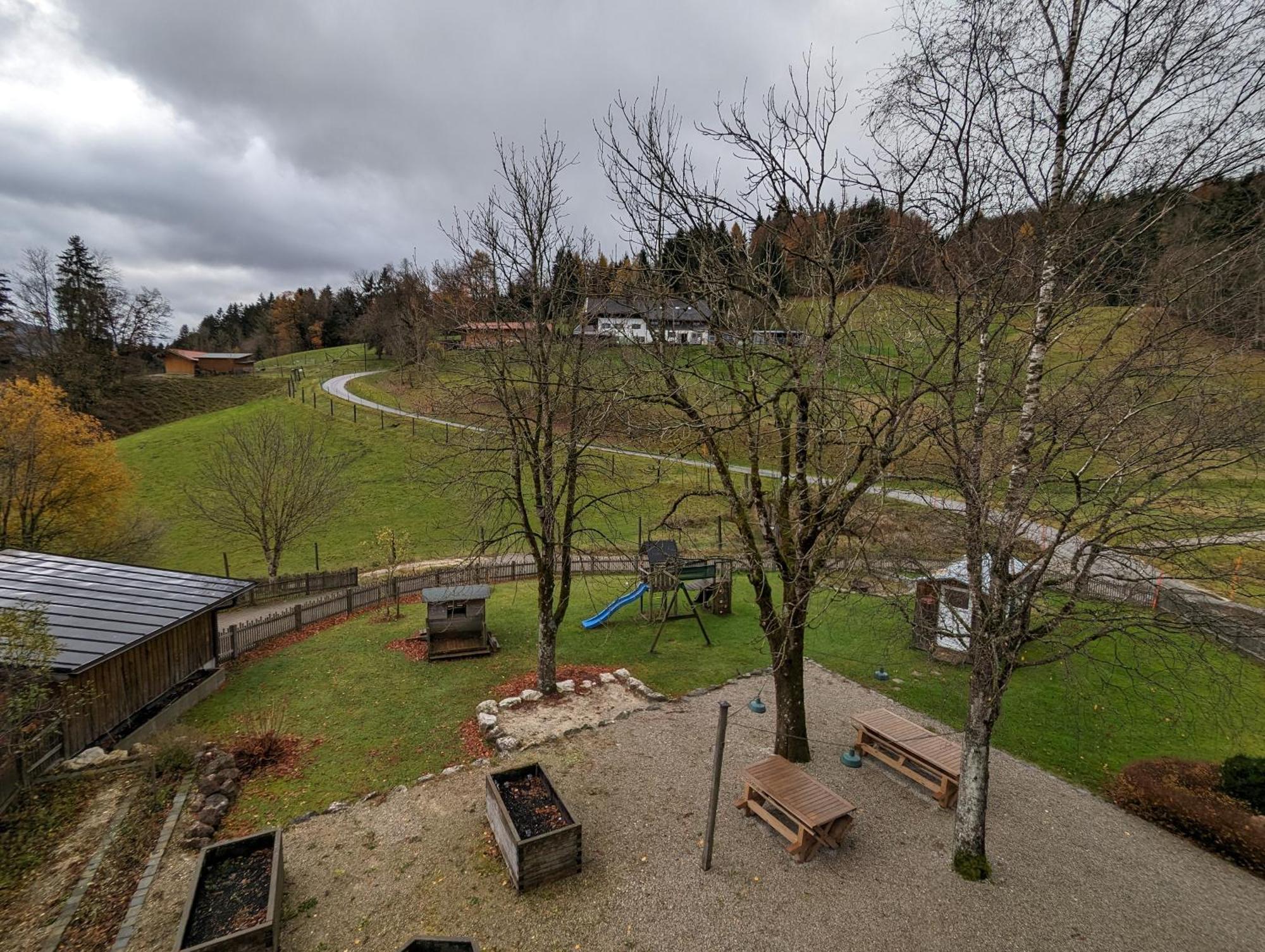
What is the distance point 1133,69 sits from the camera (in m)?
5.18

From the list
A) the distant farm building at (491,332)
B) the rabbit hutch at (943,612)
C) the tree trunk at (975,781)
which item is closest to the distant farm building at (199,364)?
the distant farm building at (491,332)

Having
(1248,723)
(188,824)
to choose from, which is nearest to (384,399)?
(188,824)

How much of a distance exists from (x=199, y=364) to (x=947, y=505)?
71.9m

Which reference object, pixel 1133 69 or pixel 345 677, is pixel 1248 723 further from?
pixel 345 677

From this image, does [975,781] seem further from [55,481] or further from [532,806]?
[55,481]

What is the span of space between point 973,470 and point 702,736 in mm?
6718

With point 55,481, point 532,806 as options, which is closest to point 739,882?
point 532,806

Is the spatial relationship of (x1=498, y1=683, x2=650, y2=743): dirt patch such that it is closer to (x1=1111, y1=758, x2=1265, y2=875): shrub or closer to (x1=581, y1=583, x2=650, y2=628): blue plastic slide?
(x1=581, y1=583, x2=650, y2=628): blue plastic slide

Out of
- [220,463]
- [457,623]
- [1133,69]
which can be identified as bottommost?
[457,623]

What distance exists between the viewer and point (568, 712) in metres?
10.6

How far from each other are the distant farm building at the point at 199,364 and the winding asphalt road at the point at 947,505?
13.4 meters

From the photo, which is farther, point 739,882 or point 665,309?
point 665,309

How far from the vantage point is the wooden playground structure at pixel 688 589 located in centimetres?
1481

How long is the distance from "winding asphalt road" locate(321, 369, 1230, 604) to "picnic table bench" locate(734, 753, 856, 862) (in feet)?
13.5
